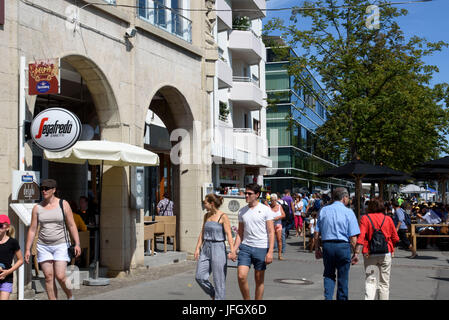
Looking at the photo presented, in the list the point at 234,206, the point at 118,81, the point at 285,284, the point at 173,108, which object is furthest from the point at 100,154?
the point at 234,206

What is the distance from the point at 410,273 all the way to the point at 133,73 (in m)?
7.66

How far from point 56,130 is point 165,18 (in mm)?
6906

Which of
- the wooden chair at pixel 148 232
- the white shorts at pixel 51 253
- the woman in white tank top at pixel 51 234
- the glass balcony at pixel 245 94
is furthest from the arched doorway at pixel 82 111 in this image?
the glass balcony at pixel 245 94

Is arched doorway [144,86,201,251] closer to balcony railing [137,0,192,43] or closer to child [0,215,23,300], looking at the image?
balcony railing [137,0,192,43]

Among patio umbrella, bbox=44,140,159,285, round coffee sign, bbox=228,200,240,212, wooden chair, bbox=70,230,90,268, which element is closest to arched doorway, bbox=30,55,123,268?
wooden chair, bbox=70,230,90,268

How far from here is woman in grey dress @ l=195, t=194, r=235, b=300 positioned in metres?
8.16

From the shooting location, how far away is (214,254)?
822cm

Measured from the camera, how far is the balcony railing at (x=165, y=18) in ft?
46.9

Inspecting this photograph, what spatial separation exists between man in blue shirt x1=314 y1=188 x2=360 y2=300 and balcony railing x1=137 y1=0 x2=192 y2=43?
25.0 feet

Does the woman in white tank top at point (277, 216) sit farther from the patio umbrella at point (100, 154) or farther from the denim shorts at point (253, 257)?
the denim shorts at point (253, 257)

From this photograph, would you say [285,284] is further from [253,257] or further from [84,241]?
[84,241]

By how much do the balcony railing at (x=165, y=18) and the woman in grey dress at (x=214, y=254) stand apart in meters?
6.86

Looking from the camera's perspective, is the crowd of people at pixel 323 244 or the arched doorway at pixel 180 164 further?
the arched doorway at pixel 180 164

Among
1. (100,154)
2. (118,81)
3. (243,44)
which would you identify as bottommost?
(100,154)
